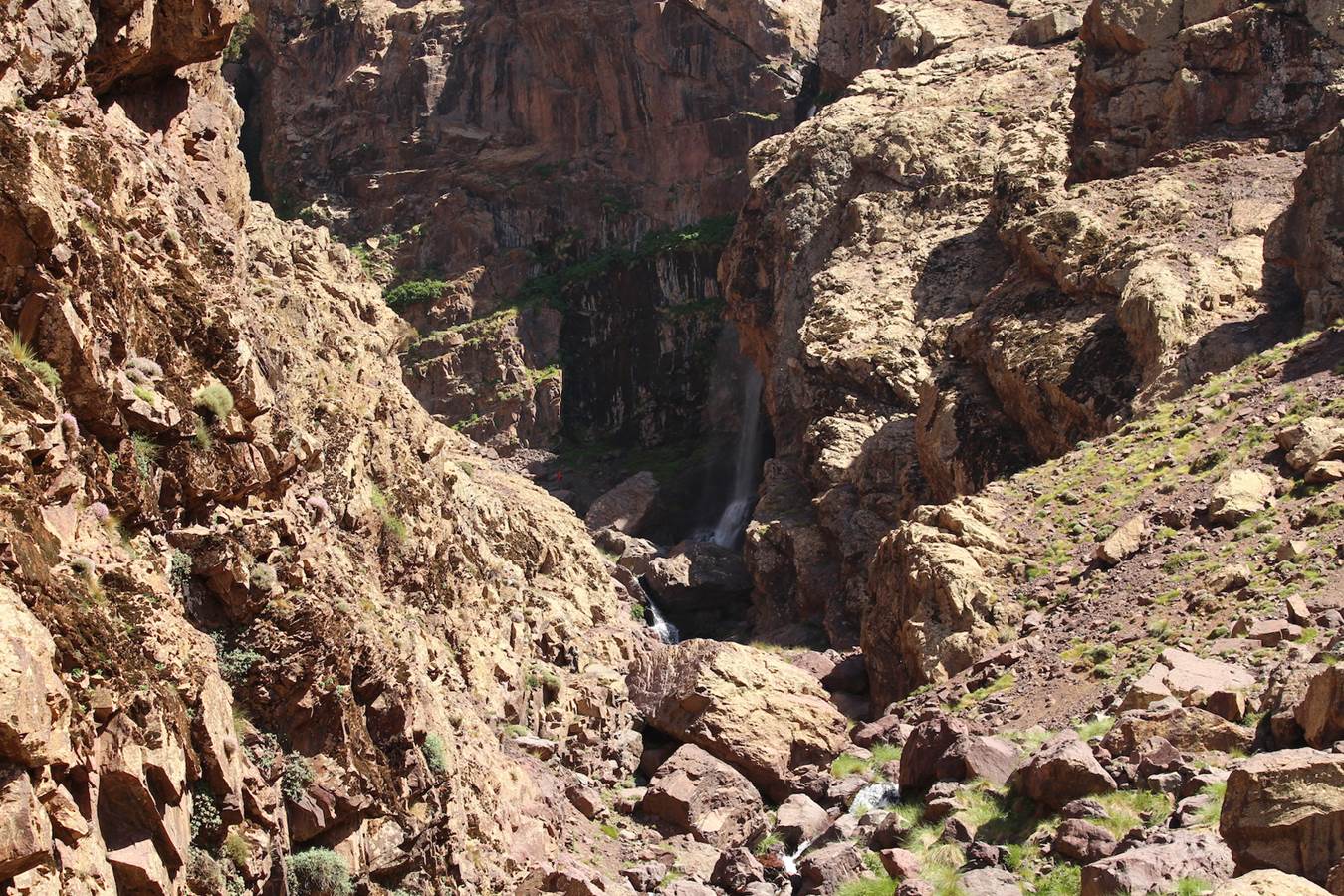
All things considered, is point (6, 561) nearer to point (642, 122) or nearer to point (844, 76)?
point (844, 76)

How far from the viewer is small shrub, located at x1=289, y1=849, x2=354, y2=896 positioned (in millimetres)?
16656

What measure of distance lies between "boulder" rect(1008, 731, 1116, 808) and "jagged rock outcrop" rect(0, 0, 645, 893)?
7243 millimetres

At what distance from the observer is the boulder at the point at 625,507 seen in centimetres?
5778

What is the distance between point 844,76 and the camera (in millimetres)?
68562

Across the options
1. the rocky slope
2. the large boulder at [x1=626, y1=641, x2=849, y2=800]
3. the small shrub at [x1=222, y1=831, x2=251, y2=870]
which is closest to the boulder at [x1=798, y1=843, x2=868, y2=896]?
the large boulder at [x1=626, y1=641, x2=849, y2=800]

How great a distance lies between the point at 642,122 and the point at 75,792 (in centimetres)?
6953

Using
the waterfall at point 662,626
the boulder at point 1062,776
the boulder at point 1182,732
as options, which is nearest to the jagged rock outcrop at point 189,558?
the boulder at point 1062,776

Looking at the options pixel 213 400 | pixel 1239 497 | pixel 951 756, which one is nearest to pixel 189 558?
pixel 213 400

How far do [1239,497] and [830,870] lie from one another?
12.2 meters

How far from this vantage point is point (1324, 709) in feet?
52.9

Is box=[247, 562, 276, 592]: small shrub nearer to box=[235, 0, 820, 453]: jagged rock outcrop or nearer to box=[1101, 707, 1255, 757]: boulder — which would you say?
box=[1101, 707, 1255, 757]: boulder

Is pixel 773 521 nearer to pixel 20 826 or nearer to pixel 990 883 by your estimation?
pixel 990 883

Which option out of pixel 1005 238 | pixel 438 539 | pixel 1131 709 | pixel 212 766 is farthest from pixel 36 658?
pixel 1005 238

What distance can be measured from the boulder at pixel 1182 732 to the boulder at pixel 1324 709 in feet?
6.80
